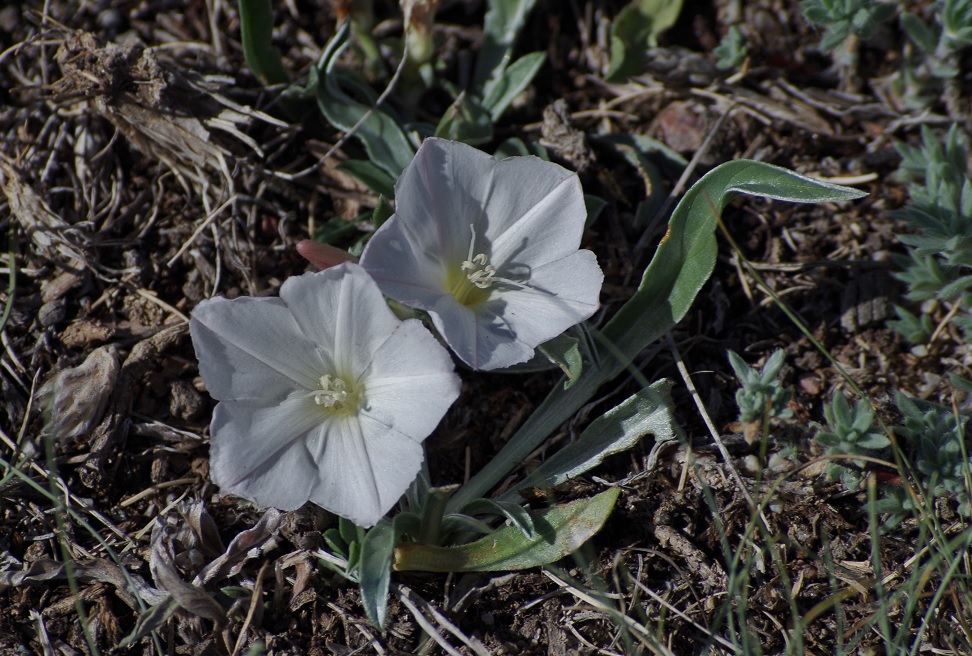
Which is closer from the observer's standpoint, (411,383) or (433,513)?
(411,383)

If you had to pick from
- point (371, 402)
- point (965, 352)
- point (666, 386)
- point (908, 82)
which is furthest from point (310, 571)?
point (908, 82)

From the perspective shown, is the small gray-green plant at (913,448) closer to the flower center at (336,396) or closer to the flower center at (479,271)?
the flower center at (479,271)

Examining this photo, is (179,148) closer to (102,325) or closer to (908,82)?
(102,325)

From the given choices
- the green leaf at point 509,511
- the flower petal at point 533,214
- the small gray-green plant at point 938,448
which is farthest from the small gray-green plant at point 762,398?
the green leaf at point 509,511

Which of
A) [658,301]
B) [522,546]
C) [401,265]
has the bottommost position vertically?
[522,546]

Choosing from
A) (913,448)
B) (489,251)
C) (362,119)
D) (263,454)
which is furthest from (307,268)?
(913,448)

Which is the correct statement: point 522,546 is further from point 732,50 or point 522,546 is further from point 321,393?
point 732,50
